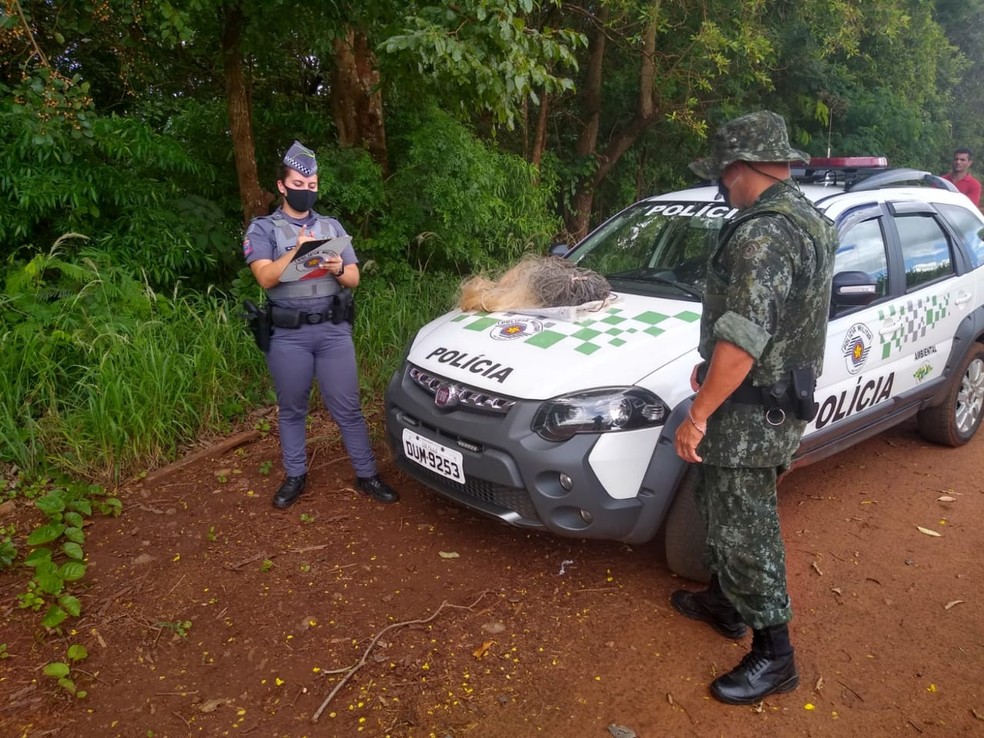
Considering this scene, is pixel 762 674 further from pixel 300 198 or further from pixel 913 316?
pixel 300 198

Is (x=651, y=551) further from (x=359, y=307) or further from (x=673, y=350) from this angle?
(x=359, y=307)

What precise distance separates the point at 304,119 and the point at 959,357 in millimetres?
5342

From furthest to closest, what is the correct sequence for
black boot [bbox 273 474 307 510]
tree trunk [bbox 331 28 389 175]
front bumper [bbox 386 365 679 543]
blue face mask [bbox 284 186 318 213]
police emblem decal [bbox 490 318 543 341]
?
tree trunk [bbox 331 28 389 175]
black boot [bbox 273 474 307 510]
blue face mask [bbox 284 186 318 213]
police emblem decal [bbox 490 318 543 341]
front bumper [bbox 386 365 679 543]

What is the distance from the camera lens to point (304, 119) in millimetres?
6398

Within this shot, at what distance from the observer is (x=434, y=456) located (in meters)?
3.15

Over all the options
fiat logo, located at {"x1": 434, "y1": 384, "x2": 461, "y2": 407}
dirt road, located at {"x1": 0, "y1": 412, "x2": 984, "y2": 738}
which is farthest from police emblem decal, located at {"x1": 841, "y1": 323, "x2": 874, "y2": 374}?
fiat logo, located at {"x1": 434, "y1": 384, "x2": 461, "y2": 407}

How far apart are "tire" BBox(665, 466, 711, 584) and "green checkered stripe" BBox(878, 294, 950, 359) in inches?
59.3

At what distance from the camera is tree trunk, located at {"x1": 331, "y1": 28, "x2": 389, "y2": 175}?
6109 mm

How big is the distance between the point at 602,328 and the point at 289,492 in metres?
1.85

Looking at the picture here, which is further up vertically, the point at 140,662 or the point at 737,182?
the point at 737,182

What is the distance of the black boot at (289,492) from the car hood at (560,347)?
0.96 meters

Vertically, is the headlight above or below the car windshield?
below

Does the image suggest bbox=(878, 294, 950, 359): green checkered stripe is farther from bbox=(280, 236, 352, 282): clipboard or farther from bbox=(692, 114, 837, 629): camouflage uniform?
bbox=(280, 236, 352, 282): clipboard

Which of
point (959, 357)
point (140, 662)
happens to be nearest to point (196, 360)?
point (140, 662)
